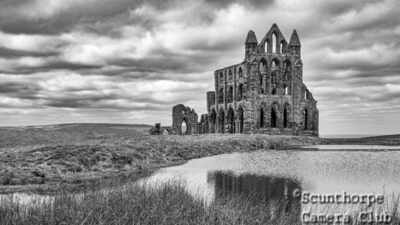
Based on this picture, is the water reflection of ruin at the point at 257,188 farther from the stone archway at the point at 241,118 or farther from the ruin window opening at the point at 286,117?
the ruin window opening at the point at 286,117

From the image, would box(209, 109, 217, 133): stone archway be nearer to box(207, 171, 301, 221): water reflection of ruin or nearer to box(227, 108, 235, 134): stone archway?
box(227, 108, 235, 134): stone archway

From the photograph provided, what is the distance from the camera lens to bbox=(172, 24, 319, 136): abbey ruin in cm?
6256

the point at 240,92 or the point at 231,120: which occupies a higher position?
the point at 240,92

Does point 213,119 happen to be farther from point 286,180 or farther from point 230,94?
point 286,180

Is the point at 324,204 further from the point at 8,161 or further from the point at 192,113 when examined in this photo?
the point at 192,113

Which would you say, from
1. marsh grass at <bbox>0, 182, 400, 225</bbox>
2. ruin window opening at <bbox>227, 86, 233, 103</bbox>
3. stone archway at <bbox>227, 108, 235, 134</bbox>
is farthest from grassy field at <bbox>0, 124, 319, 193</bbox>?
ruin window opening at <bbox>227, 86, 233, 103</bbox>

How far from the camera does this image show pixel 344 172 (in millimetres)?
19891

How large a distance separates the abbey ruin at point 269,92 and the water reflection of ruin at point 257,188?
143 feet

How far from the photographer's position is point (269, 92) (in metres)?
64.2

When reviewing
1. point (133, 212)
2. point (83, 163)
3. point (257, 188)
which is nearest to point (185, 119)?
point (83, 163)

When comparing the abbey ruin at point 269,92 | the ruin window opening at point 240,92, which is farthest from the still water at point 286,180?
the ruin window opening at point 240,92

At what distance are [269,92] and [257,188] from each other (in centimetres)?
5024

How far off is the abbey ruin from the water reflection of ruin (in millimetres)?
43674

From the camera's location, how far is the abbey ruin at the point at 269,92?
6256 centimetres
